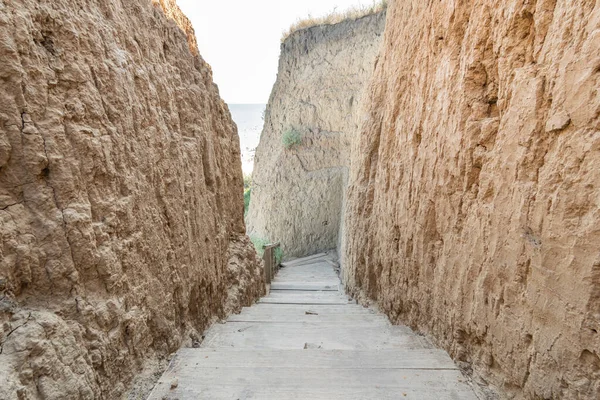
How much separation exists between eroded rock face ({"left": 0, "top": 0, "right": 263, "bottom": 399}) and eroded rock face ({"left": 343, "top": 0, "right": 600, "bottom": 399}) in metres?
2.33

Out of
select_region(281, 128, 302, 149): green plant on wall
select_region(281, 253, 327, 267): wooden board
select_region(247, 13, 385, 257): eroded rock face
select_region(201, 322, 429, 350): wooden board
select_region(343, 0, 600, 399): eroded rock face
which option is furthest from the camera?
select_region(281, 128, 302, 149): green plant on wall

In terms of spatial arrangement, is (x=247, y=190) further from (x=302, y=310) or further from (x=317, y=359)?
(x=317, y=359)

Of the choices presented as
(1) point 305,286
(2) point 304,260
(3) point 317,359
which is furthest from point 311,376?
(2) point 304,260

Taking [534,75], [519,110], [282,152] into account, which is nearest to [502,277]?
[519,110]

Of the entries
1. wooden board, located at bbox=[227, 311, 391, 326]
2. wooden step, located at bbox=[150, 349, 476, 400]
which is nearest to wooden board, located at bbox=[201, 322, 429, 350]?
wooden board, located at bbox=[227, 311, 391, 326]

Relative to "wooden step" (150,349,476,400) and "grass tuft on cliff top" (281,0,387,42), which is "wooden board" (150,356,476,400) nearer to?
"wooden step" (150,349,476,400)

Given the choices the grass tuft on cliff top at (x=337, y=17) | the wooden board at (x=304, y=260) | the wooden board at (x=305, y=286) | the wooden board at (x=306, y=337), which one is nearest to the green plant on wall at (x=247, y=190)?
the wooden board at (x=304, y=260)

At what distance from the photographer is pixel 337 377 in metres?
2.62

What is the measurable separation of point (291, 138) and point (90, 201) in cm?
1358

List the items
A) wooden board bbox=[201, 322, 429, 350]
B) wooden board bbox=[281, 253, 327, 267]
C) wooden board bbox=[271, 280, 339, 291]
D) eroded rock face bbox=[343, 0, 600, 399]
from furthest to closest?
wooden board bbox=[281, 253, 327, 267], wooden board bbox=[271, 280, 339, 291], wooden board bbox=[201, 322, 429, 350], eroded rock face bbox=[343, 0, 600, 399]

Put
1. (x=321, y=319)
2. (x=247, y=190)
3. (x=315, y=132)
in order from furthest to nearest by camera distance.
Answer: (x=247, y=190) → (x=315, y=132) → (x=321, y=319)

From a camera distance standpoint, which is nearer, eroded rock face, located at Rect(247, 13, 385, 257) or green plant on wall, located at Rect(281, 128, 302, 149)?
eroded rock face, located at Rect(247, 13, 385, 257)

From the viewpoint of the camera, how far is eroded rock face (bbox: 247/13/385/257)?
14.6 m

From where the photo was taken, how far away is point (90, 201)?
215 cm
